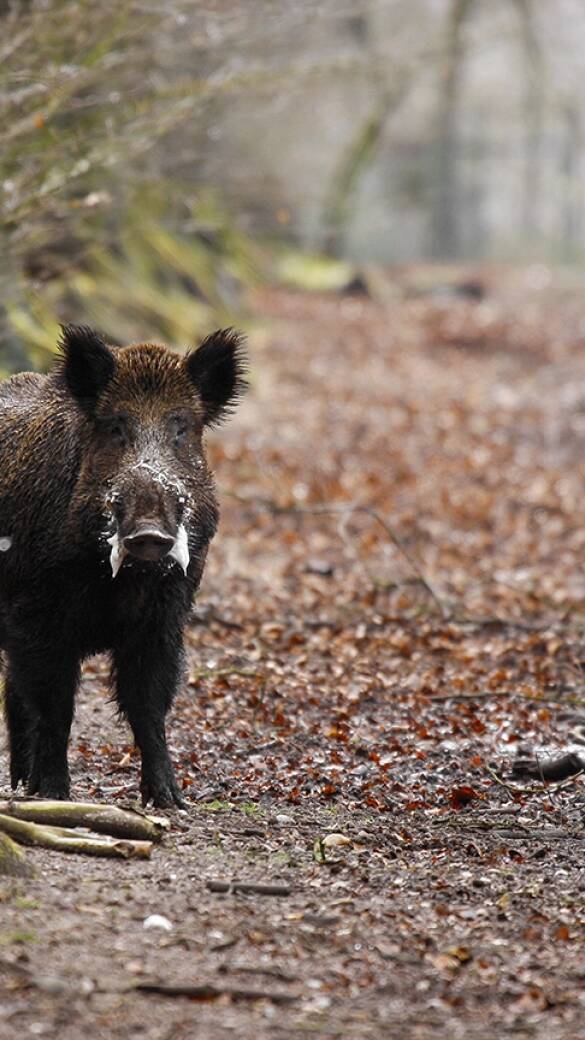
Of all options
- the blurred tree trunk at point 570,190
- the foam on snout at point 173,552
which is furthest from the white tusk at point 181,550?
the blurred tree trunk at point 570,190

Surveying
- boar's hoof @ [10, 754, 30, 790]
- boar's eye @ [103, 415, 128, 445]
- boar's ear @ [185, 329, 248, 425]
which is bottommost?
boar's hoof @ [10, 754, 30, 790]

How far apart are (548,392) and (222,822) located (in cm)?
1721

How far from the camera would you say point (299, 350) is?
982 inches

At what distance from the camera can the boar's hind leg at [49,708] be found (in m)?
6.21

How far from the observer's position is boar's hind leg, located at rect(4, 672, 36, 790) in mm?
6914

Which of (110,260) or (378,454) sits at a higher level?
(110,260)

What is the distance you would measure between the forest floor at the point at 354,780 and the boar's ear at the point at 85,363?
1.79 meters

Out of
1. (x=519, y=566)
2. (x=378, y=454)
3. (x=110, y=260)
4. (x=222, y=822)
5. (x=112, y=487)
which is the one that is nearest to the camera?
(x=112, y=487)

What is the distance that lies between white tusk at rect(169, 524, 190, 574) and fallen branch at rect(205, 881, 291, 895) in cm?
118

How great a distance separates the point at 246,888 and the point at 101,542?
1520 millimetres

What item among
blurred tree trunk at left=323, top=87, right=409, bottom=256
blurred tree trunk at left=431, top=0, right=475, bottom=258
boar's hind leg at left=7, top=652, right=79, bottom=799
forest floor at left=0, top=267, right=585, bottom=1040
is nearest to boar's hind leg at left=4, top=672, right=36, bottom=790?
forest floor at left=0, top=267, right=585, bottom=1040

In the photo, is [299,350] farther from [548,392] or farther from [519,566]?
[519,566]

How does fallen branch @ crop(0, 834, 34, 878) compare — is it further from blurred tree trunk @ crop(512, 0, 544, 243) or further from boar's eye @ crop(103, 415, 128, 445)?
blurred tree trunk @ crop(512, 0, 544, 243)

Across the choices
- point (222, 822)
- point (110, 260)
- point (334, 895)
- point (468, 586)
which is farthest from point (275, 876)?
point (110, 260)
